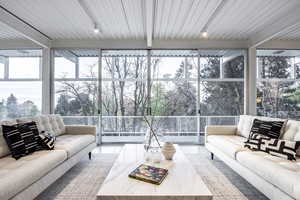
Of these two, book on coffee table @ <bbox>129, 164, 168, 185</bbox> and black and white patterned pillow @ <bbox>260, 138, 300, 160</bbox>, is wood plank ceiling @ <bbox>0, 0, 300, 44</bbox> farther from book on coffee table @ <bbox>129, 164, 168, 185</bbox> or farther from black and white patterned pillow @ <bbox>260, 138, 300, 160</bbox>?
book on coffee table @ <bbox>129, 164, 168, 185</bbox>

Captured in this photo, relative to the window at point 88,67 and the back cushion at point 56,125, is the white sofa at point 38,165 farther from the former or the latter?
the window at point 88,67

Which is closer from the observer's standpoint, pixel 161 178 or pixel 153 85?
pixel 161 178

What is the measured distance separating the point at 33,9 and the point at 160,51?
2890 mm

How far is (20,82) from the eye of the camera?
5039 millimetres

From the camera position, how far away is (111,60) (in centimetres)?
496

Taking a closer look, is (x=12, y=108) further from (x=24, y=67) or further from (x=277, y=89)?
(x=277, y=89)

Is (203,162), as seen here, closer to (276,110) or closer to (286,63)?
(276,110)

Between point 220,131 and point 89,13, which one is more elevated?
point 89,13

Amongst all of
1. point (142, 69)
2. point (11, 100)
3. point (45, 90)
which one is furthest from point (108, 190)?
point (11, 100)

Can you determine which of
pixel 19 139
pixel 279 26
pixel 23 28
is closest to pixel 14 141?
pixel 19 139

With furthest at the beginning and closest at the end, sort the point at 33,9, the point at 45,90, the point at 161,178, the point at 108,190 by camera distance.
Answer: the point at 45,90 < the point at 33,9 < the point at 161,178 < the point at 108,190

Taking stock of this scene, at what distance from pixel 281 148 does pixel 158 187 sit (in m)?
1.74

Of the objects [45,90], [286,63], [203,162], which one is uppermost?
[286,63]

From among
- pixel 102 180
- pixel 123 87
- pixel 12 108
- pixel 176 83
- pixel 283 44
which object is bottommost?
pixel 102 180
